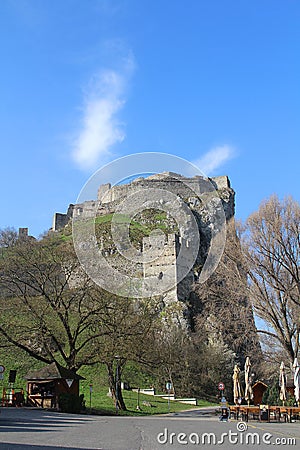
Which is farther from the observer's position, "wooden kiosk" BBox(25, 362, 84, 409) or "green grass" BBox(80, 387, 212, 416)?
"green grass" BBox(80, 387, 212, 416)

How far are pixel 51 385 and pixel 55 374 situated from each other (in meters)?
0.61

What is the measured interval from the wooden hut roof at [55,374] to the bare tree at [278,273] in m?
9.98

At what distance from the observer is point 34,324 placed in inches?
1048

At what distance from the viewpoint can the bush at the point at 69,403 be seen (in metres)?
25.5

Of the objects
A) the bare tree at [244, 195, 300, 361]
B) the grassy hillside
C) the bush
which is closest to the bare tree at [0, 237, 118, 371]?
the bush

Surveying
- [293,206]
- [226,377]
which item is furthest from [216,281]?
[226,377]

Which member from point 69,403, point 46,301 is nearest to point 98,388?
point 69,403

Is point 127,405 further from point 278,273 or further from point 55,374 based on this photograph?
point 278,273

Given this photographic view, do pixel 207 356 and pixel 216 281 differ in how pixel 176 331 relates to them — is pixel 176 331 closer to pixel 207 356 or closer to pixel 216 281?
pixel 207 356

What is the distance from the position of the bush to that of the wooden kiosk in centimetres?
54

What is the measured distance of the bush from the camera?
25547 millimetres

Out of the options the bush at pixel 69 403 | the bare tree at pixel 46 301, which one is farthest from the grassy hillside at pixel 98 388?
the bare tree at pixel 46 301

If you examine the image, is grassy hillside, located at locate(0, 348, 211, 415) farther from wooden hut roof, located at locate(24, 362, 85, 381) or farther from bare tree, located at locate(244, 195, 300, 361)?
bare tree, located at locate(244, 195, 300, 361)

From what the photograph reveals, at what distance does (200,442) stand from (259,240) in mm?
16595
